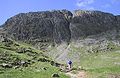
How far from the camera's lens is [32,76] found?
50.2 m

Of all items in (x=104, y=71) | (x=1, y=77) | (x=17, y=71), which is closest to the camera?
(x=1, y=77)

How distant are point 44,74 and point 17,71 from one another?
16.9 feet

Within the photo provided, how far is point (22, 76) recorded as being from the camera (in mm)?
49531

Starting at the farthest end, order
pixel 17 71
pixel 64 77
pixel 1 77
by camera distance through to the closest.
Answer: pixel 17 71
pixel 64 77
pixel 1 77

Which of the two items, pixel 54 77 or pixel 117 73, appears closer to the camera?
pixel 54 77

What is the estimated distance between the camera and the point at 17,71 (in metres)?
54.5

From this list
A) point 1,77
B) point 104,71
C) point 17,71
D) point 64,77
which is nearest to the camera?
point 1,77

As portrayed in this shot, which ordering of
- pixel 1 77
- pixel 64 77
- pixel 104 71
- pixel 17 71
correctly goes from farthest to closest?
pixel 104 71 → pixel 17 71 → pixel 64 77 → pixel 1 77

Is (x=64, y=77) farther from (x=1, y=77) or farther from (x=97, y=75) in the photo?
(x=1, y=77)

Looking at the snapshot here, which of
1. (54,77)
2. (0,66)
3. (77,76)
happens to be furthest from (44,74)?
(0,66)

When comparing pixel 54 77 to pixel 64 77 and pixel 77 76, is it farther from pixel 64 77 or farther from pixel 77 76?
pixel 77 76

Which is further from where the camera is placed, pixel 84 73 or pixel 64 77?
pixel 84 73

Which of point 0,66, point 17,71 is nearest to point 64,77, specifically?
point 17,71

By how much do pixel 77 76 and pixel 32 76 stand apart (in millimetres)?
9227
